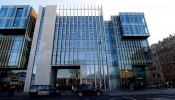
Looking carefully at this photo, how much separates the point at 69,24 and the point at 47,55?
41.8 ft

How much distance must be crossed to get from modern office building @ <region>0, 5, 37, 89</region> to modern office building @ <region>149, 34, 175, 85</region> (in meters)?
61.5

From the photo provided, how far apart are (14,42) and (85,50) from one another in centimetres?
2488

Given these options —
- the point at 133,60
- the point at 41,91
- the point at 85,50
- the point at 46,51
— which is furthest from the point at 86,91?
the point at 133,60

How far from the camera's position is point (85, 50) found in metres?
29.4

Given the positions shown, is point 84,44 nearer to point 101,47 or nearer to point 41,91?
point 101,47

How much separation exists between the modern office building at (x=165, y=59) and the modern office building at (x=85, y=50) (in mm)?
25693

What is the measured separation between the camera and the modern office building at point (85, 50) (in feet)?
89.1

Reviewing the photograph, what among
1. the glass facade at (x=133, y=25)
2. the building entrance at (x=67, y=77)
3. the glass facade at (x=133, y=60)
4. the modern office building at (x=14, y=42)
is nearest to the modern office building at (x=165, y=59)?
the glass facade at (x=133, y=60)

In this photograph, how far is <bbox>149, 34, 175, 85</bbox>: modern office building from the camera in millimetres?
52997

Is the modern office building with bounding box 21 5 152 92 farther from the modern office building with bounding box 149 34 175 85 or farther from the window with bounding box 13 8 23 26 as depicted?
the modern office building with bounding box 149 34 175 85

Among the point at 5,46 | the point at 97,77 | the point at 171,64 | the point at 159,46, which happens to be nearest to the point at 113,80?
the point at 97,77

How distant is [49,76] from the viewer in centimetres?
2600

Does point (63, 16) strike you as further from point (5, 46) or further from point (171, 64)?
point (171, 64)

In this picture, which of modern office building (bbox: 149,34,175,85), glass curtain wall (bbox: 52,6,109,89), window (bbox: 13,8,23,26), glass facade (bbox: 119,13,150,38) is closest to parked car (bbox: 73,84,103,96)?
glass curtain wall (bbox: 52,6,109,89)
